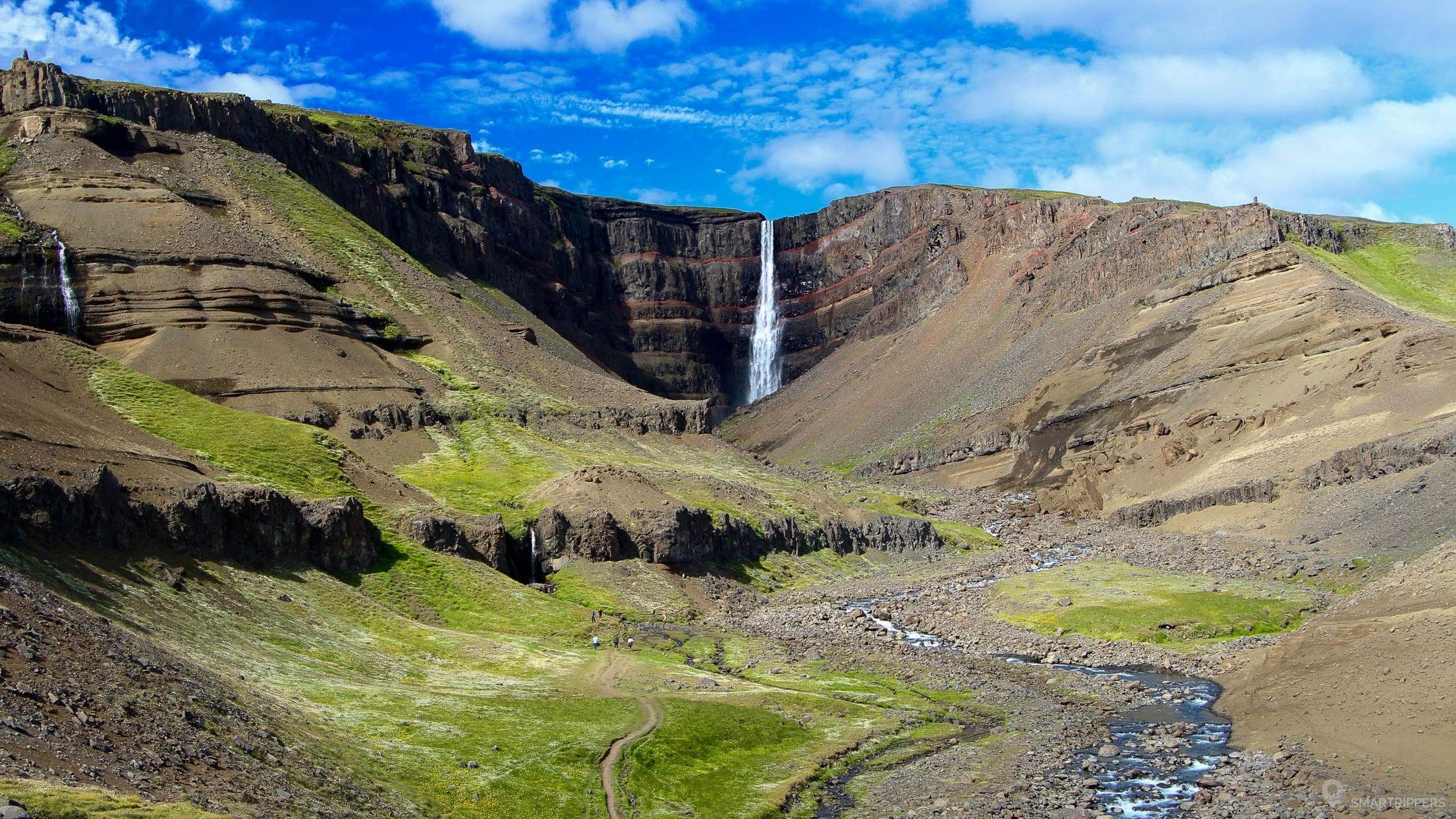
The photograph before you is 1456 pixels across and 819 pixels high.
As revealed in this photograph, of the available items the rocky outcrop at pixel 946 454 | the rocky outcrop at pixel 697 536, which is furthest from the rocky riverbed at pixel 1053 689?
the rocky outcrop at pixel 946 454

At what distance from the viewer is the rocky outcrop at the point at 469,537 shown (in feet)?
266

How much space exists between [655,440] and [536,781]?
92.3 m

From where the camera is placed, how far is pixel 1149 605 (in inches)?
2965

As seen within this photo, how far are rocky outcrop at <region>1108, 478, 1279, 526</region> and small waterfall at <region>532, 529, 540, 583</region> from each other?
63.2 metres

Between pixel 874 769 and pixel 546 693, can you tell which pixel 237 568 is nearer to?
pixel 546 693

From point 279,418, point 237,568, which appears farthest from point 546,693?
point 279,418

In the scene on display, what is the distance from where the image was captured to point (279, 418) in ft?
337

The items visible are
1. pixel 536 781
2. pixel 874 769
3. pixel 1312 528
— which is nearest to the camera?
pixel 536 781

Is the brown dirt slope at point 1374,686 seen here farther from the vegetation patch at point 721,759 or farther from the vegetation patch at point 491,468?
the vegetation patch at point 491,468

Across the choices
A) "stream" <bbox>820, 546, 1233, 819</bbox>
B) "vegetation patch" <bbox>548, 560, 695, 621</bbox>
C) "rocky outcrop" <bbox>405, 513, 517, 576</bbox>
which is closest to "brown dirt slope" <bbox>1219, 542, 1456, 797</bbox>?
"stream" <bbox>820, 546, 1233, 819</bbox>

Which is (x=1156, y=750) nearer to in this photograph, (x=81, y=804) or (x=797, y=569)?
(x=81, y=804)

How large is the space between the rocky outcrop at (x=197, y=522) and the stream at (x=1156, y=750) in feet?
117

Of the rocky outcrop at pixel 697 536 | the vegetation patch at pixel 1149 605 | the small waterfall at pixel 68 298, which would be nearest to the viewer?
the vegetation patch at pixel 1149 605

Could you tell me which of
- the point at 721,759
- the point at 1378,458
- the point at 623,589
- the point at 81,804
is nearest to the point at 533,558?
the point at 623,589
